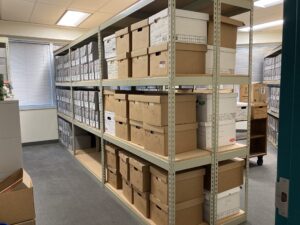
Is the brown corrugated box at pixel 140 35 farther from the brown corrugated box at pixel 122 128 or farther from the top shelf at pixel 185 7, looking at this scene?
the brown corrugated box at pixel 122 128

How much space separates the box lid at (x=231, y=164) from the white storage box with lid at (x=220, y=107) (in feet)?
1.27

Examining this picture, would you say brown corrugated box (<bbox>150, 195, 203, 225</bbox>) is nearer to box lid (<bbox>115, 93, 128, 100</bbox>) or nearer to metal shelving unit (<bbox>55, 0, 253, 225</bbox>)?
metal shelving unit (<bbox>55, 0, 253, 225</bbox>)

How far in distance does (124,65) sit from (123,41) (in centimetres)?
24

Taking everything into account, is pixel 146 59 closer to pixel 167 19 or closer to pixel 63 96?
pixel 167 19

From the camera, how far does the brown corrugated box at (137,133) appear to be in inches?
90.1

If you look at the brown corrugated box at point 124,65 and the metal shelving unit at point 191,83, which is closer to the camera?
the metal shelving unit at point 191,83

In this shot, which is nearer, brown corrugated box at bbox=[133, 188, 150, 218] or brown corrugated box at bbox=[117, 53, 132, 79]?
brown corrugated box at bbox=[133, 188, 150, 218]

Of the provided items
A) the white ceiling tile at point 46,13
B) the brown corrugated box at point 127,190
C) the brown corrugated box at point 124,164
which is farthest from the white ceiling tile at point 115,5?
the brown corrugated box at point 127,190

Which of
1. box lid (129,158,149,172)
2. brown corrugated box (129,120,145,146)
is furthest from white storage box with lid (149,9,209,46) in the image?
box lid (129,158,149,172)

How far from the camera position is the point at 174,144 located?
1877 millimetres

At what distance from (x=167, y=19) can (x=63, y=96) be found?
3623mm

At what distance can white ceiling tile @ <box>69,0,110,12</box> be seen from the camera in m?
3.86

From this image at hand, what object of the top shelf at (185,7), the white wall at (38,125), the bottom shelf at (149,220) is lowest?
the bottom shelf at (149,220)

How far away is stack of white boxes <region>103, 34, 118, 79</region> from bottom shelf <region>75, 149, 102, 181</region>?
136 cm
